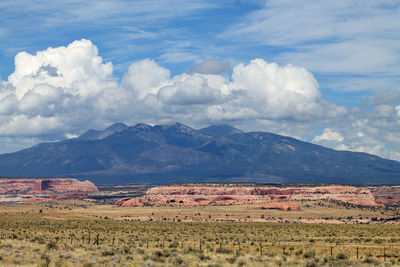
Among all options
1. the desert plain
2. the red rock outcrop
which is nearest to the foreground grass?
the desert plain

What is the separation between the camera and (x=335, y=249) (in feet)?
155

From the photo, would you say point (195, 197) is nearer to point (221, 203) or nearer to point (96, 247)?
point (221, 203)

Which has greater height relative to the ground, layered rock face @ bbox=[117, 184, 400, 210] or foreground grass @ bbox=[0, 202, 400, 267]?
layered rock face @ bbox=[117, 184, 400, 210]

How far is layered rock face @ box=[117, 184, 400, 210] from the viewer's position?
14888cm

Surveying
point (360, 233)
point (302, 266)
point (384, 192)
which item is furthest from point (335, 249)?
point (384, 192)

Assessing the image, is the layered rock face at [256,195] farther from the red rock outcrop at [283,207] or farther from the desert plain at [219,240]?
the red rock outcrop at [283,207]

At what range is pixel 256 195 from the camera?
159500 millimetres

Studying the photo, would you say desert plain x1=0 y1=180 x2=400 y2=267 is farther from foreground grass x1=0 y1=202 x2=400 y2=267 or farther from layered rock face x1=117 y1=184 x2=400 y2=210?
layered rock face x1=117 y1=184 x2=400 y2=210

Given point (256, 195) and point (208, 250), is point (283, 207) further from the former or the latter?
point (208, 250)

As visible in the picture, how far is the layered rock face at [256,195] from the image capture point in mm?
148875

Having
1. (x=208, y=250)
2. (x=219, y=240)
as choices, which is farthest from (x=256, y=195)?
(x=208, y=250)

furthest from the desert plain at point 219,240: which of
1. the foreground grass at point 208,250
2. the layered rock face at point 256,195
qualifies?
the layered rock face at point 256,195

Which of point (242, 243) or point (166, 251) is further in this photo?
point (242, 243)

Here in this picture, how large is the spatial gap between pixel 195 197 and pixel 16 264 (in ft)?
405
